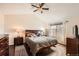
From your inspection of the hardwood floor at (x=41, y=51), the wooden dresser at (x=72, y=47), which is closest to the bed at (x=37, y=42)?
the hardwood floor at (x=41, y=51)

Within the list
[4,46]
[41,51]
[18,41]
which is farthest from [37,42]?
[4,46]

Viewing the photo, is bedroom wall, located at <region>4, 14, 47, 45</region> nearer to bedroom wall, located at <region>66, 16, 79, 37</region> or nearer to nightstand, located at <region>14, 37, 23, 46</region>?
nightstand, located at <region>14, 37, 23, 46</region>

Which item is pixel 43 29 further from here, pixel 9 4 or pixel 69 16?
pixel 9 4

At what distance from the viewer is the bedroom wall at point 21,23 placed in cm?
214

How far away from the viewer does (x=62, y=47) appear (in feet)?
6.99

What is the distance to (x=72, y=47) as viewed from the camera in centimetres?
217

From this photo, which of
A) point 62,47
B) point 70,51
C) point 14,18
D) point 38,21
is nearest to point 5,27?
point 14,18

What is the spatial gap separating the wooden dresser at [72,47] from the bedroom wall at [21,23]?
47 cm

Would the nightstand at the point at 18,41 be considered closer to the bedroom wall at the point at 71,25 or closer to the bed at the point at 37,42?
the bed at the point at 37,42

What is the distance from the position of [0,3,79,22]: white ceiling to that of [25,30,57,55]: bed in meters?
0.29

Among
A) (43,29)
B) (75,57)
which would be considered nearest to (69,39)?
(75,57)

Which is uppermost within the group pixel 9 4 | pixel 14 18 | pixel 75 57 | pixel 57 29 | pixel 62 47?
pixel 9 4

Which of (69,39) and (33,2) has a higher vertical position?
(33,2)

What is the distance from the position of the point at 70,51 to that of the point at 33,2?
969 mm
